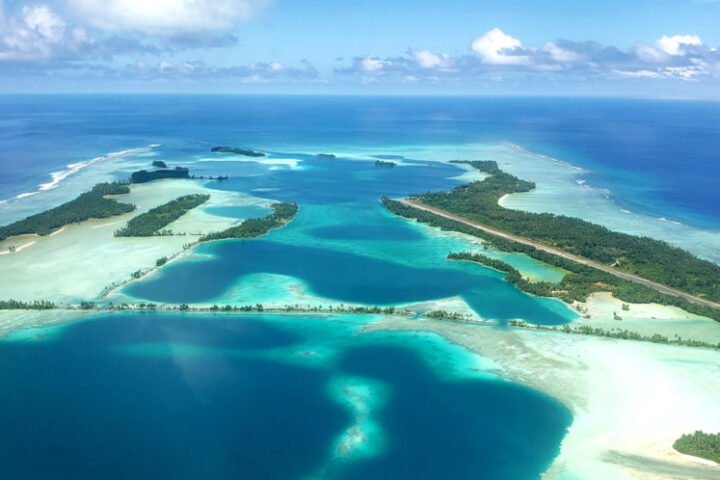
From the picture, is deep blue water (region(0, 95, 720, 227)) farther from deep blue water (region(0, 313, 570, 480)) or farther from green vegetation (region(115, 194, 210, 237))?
deep blue water (region(0, 313, 570, 480))

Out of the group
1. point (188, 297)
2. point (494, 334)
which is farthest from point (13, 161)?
point (494, 334)

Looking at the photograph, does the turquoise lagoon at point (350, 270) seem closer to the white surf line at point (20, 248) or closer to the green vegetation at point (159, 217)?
the green vegetation at point (159, 217)

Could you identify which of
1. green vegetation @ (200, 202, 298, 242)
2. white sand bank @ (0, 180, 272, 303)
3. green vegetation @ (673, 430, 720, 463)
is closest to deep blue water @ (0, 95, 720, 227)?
white sand bank @ (0, 180, 272, 303)

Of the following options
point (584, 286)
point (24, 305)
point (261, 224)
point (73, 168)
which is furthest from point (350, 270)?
point (73, 168)

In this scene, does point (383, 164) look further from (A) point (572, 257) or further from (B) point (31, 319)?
(B) point (31, 319)

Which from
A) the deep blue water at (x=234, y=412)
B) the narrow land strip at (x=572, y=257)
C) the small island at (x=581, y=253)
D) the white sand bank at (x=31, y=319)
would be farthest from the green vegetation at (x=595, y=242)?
the white sand bank at (x=31, y=319)
